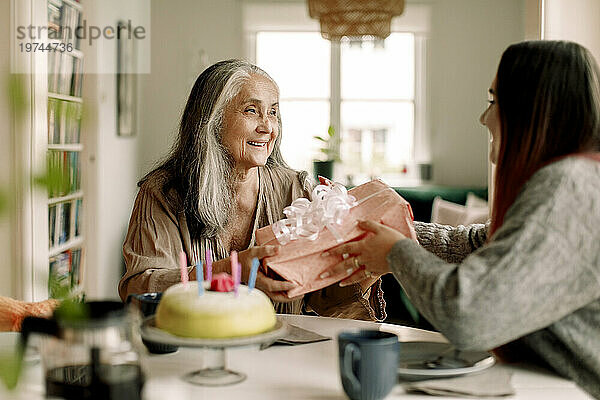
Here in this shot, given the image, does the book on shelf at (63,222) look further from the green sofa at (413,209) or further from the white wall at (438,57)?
the white wall at (438,57)

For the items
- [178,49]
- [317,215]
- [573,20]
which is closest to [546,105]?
[317,215]

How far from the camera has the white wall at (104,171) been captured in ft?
14.3

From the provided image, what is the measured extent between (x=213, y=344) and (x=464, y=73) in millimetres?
5567

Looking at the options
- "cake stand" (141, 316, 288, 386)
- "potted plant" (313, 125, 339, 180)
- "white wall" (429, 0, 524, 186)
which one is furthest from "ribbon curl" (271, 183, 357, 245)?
"white wall" (429, 0, 524, 186)

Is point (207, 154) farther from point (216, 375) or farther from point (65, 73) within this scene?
point (65, 73)

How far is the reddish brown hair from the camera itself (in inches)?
44.1

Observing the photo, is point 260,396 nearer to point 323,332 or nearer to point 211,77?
point 323,332

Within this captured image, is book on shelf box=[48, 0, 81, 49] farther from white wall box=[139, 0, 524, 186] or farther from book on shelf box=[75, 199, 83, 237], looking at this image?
white wall box=[139, 0, 524, 186]

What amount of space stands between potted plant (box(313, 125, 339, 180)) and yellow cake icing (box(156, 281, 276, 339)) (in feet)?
15.4

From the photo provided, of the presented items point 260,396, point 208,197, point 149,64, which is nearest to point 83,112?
point 260,396

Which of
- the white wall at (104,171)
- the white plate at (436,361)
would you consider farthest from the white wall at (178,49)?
the white plate at (436,361)

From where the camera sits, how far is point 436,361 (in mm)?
1182

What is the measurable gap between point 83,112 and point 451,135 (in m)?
6.11

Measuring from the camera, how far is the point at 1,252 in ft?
10.0
